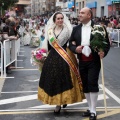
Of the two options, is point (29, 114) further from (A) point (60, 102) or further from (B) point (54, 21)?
(B) point (54, 21)

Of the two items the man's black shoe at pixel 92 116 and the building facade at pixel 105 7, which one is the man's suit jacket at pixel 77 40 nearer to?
the man's black shoe at pixel 92 116

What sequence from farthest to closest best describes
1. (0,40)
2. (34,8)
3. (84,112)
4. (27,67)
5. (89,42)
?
(34,8)
(27,67)
(0,40)
(84,112)
(89,42)

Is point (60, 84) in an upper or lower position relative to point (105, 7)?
lower

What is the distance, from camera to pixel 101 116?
21.8 feet

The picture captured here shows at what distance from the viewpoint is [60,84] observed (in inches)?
257

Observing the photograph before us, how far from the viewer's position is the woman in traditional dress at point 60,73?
6.51 meters

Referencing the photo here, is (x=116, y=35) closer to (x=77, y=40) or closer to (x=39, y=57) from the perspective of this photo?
(x=39, y=57)

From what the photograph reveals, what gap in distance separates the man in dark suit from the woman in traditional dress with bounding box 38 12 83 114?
6.8 inches

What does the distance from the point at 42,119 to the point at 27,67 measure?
7100 millimetres

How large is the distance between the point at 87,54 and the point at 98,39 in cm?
31

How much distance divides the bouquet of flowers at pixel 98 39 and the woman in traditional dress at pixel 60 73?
579 mm

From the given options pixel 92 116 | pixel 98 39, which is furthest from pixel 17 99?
pixel 98 39

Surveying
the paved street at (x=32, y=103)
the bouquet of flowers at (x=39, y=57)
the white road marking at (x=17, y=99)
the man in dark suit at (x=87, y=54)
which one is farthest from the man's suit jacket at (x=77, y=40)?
the white road marking at (x=17, y=99)

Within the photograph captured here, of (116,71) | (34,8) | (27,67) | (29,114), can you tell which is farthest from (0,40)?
(34,8)
